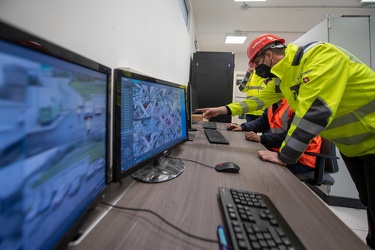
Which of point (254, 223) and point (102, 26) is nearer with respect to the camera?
point (254, 223)

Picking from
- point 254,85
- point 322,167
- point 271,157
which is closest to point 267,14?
point 254,85

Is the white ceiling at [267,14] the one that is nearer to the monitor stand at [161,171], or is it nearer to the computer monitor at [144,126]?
the computer monitor at [144,126]

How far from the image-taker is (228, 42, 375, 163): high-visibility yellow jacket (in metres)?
0.83

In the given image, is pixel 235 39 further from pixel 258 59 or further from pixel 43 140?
pixel 43 140

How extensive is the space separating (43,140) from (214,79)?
9.71ft

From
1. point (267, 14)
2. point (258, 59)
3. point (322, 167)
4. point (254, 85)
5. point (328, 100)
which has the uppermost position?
point (267, 14)

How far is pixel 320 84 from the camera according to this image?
831 millimetres

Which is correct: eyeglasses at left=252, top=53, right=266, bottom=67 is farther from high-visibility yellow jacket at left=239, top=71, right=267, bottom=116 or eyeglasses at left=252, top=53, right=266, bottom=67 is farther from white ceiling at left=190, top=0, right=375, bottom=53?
white ceiling at left=190, top=0, right=375, bottom=53

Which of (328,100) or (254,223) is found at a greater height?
(328,100)

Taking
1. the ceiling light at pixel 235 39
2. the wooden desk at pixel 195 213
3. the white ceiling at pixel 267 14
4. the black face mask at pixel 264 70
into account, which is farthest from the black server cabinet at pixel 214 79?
the wooden desk at pixel 195 213

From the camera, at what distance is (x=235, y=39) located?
4.71 meters

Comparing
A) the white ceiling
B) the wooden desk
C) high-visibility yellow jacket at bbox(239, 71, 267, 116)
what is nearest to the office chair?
the wooden desk

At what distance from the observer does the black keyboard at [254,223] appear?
0.37m

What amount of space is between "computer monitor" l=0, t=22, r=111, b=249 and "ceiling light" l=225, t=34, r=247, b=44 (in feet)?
15.6
